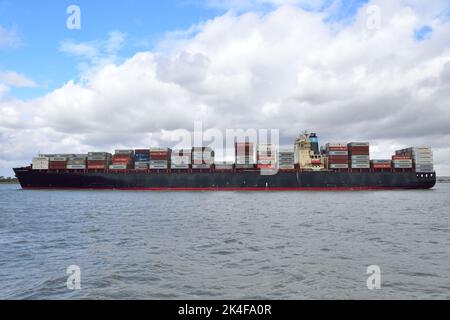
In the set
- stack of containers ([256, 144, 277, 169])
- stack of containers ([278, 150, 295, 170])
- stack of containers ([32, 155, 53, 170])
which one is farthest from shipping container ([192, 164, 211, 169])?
stack of containers ([32, 155, 53, 170])

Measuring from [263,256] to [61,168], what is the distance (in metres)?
80.2

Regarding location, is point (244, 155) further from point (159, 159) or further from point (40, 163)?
point (40, 163)

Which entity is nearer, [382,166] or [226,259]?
[226,259]

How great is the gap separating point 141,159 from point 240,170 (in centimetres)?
2524

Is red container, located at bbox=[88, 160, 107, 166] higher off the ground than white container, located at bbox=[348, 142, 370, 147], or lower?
lower

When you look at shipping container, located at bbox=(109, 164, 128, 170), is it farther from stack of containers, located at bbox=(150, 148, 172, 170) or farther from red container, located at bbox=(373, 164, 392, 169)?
red container, located at bbox=(373, 164, 392, 169)

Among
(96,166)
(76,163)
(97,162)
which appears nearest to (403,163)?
(97,162)

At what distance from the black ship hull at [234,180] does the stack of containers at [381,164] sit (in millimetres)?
2517

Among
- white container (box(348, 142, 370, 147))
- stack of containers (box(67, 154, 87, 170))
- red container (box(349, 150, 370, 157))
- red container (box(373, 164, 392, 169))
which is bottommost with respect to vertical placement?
red container (box(373, 164, 392, 169))

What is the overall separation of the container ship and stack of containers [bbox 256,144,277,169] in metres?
0.24

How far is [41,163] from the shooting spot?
278 feet

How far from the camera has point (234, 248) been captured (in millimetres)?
17750

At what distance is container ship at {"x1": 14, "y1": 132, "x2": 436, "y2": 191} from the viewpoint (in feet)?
261
